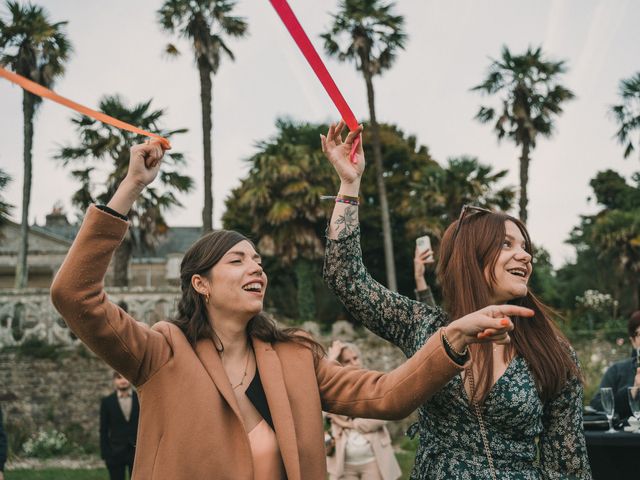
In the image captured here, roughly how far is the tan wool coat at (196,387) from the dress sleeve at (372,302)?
31 centimetres

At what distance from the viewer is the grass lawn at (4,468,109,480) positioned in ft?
36.7

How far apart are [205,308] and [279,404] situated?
0.54 meters

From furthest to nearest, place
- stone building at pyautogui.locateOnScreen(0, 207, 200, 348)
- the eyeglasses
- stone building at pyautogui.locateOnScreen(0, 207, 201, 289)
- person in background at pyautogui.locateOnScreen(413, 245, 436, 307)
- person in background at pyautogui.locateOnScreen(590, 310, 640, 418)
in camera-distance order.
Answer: stone building at pyautogui.locateOnScreen(0, 207, 201, 289) < stone building at pyautogui.locateOnScreen(0, 207, 200, 348) < person in background at pyautogui.locateOnScreen(590, 310, 640, 418) < person in background at pyautogui.locateOnScreen(413, 245, 436, 307) < the eyeglasses

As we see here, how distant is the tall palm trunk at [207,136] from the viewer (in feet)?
57.5

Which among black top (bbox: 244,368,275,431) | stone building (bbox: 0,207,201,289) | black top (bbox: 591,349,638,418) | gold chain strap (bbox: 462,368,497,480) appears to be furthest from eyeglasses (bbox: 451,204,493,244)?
stone building (bbox: 0,207,201,289)

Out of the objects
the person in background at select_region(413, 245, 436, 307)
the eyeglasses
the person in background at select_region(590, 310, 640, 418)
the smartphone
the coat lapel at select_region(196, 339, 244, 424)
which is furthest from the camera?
the person in background at select_region(590, 310, 640, 418)

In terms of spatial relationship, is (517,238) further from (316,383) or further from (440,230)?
(440,230)

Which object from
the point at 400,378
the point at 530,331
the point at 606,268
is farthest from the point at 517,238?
the point at 606,268

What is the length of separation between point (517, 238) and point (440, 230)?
68.5 ft

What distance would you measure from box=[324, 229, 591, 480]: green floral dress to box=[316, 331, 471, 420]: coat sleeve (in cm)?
30

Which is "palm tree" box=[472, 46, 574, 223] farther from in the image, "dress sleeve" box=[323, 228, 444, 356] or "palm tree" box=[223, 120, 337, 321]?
"dress sleeve" box=[323, 228, 444, 356]

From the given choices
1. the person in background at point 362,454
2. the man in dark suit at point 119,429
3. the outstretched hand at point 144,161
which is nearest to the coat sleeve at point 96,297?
the outstretched hand at point 144,161

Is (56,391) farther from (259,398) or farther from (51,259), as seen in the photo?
(51,259)

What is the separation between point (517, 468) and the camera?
255 cm
